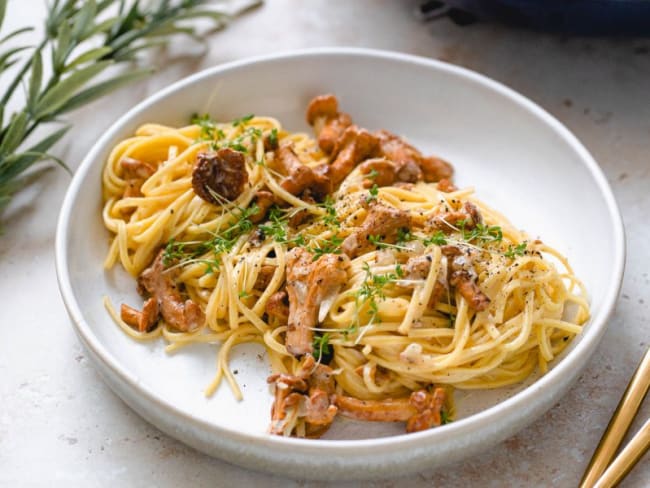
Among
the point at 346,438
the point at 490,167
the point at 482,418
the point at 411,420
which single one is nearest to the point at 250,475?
the point at 346,438

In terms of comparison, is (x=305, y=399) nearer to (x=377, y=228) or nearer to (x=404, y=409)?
(x=404, y=409)

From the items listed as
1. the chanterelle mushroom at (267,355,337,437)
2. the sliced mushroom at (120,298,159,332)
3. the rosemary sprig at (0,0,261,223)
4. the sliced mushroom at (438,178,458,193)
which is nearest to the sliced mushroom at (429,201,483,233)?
the sliced mushroom at (438,178,458,193)

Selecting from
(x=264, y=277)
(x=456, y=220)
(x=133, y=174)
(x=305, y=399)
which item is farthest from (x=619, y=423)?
(x=133, y=174)

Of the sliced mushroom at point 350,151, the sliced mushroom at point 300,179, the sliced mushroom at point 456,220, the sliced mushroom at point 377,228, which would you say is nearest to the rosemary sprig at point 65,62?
the sliced mushroom at point 300,179

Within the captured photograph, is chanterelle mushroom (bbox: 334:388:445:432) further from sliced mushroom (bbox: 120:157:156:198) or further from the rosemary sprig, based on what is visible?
the rosemary sprig

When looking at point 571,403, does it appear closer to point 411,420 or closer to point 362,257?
point 411,420

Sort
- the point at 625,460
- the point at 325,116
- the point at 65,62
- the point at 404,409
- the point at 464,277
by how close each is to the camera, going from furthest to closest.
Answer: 1. the point at 65,62
2. the point at 325,116
3. the point at 464,277
4. the point at 404,409
5. the point at 625,460

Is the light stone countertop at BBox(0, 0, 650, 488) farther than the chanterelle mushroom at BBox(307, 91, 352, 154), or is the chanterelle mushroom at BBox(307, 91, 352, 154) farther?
the chanterelle mushroom at BBox(307, 91, 352, 154)

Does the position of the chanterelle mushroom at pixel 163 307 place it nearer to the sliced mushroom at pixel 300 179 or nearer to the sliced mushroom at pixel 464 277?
the sliced mushroom at pixel 300 179
